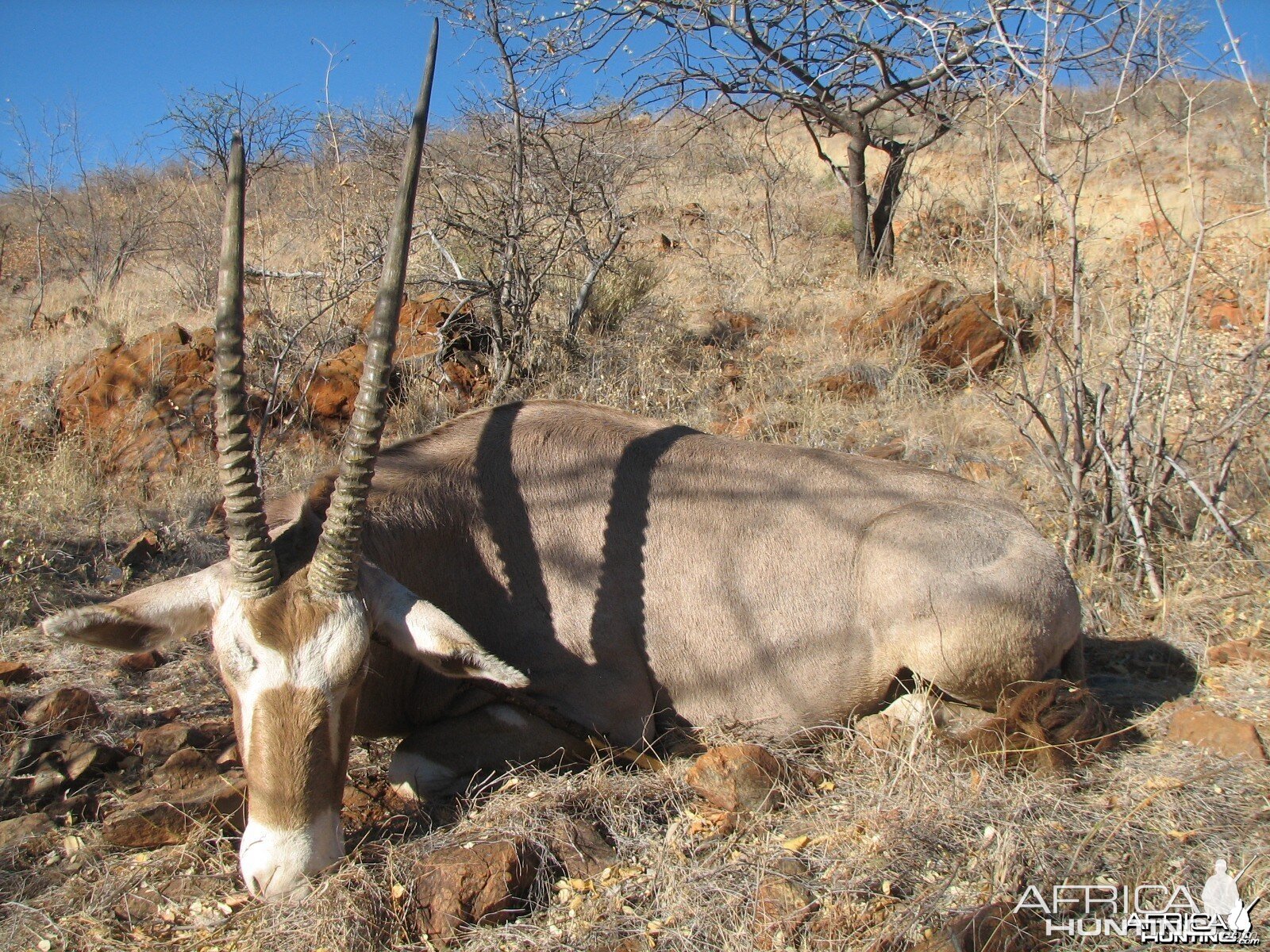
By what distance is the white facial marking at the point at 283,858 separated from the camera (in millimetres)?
3031

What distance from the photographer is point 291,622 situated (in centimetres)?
317

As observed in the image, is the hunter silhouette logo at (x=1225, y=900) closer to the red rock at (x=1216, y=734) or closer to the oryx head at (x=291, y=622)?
the red rock at (x=1216, y=734)

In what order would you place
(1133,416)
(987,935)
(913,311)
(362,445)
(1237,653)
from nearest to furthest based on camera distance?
(987,935) → (362,445) → (1237,653) → (1133,416) → (913,311)

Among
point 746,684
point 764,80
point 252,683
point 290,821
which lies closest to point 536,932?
point 290,821

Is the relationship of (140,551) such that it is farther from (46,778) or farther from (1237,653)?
(1237,653)

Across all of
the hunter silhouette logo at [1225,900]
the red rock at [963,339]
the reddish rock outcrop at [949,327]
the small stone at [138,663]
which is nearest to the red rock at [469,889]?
the hunter silhouette logo at [1225,900]

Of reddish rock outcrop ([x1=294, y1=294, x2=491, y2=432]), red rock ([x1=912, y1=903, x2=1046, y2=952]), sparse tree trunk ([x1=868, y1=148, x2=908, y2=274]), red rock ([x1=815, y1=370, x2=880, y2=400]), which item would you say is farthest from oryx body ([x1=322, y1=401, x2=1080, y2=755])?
sparse tree trunk ([x1=868, y1=148, x2=908, y2=274])

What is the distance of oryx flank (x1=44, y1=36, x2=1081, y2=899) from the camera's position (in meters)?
3.93

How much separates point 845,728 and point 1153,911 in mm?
1445

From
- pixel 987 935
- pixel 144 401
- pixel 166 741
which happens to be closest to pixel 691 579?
pixel 987 935

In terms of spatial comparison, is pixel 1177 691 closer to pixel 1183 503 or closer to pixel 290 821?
pixel 1183 503

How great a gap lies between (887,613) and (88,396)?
7511mm

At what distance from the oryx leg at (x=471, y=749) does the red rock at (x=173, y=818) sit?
1.98 ft

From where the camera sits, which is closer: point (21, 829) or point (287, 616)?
point (287, 616)
